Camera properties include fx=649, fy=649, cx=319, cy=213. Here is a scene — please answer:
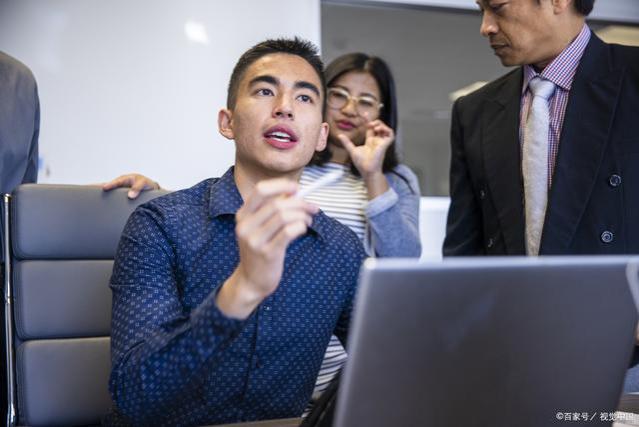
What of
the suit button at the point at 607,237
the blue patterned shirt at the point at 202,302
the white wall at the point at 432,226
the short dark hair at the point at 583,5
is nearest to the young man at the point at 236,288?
the blue patterned shirt at the point at 202,302

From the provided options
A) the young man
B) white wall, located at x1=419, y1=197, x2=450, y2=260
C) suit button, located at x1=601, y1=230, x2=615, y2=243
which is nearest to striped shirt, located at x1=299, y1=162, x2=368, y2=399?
the young man

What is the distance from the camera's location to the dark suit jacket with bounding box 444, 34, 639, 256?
4.70 ft

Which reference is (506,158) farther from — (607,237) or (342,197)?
(342,197)

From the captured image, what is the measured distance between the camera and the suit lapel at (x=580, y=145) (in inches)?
56.8

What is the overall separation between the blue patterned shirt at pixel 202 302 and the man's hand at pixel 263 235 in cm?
16

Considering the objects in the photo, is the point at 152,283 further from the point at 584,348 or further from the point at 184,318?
→ the point at 584,348

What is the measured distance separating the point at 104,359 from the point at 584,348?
106cm

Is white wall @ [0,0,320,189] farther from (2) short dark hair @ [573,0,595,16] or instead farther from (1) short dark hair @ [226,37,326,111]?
(2) short dark hair @ [573,0,595,16]

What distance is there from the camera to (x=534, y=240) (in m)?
1.52

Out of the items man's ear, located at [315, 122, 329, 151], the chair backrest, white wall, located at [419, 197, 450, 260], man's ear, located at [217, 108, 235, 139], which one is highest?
man's ear, located at [217, 108, 235, 139]

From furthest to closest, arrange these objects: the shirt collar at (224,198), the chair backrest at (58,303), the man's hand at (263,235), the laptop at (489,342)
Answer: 1. the chair backrest at (58,303)
2. the shirt collar at (224,198)
3. the man's hand at (263,235)
4. the laptop at (489,342)

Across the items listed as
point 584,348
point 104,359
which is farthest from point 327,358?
point 584,348

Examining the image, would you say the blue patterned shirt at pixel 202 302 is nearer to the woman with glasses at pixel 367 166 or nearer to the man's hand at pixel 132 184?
the man's hand at pixel 132 184

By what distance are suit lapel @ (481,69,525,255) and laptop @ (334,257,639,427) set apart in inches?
33.3
